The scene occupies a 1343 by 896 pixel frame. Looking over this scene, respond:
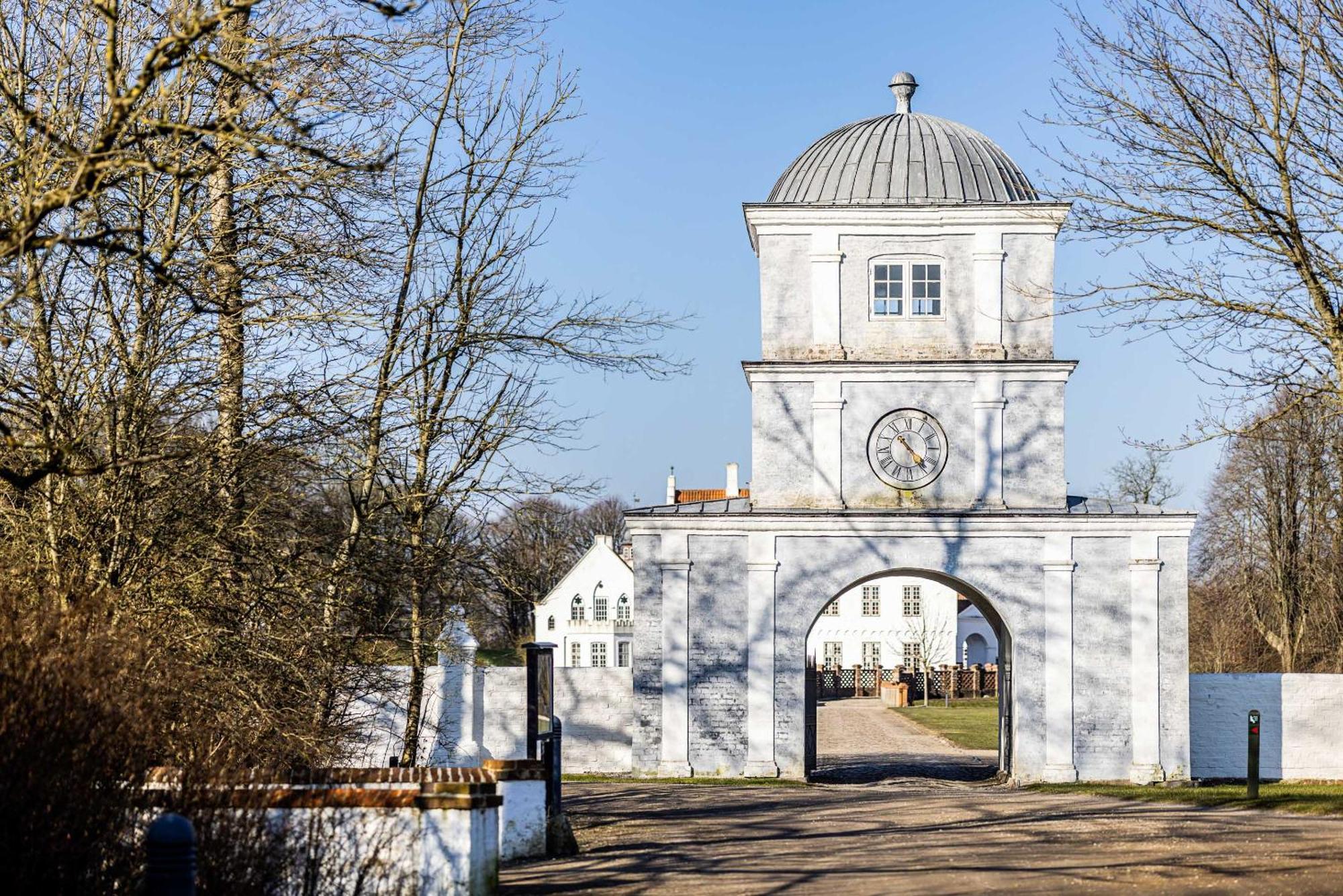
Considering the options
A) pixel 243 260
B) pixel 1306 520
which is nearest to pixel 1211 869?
pixel 243 260

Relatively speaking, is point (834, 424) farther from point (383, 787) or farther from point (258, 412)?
point (383, 787)

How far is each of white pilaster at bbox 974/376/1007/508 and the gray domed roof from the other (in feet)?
11.1

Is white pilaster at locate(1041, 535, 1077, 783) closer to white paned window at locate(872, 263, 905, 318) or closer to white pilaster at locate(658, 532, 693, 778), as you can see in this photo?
white paned window at locate(872, 263, 905, 318)

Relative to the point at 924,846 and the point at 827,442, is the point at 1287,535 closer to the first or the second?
the point at 827,442

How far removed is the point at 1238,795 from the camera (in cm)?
2158

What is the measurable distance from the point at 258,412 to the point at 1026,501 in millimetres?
15433

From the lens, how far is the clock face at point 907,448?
86.0 ft

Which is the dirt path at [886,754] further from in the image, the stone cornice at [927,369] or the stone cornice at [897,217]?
the stone cornice at [897,217]

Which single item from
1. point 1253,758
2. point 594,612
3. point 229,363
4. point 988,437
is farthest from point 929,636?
point 229,363

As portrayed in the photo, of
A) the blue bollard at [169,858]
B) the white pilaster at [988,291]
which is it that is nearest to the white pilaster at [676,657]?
the white pilaster at [988,291]

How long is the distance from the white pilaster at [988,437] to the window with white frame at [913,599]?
44407 mm

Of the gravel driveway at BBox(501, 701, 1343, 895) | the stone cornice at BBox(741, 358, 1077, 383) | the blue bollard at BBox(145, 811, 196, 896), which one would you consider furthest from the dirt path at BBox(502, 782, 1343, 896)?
the stone cornice at BBox(741, 358, 1077, 383)

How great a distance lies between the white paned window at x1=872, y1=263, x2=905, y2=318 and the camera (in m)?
26.7

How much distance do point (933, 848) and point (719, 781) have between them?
1128cm
